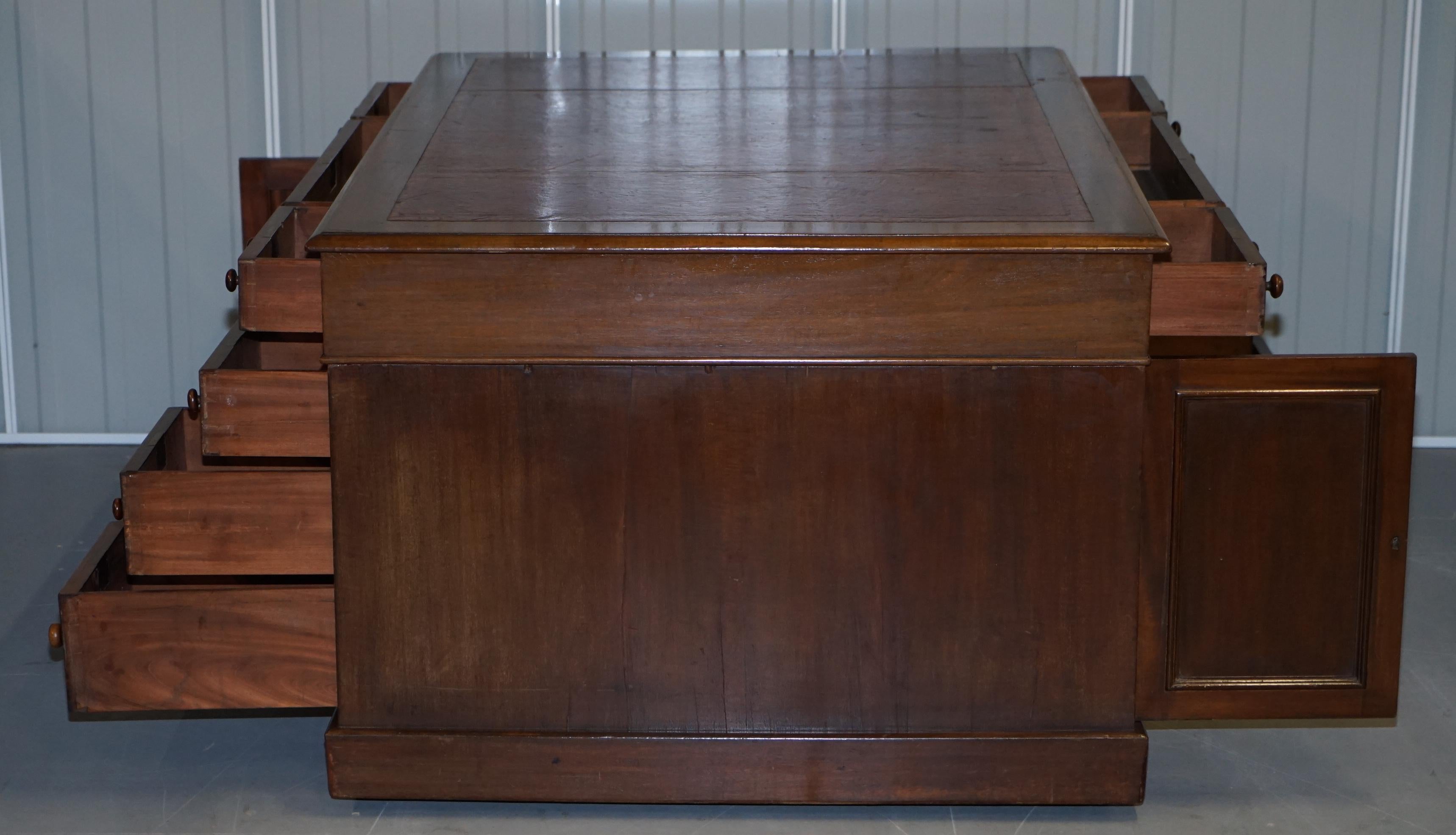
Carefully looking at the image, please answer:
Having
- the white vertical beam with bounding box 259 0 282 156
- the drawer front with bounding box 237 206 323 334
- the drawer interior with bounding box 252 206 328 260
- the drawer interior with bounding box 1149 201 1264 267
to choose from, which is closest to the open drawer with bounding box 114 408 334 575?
the drawer front with bounding box 237 206 323 334

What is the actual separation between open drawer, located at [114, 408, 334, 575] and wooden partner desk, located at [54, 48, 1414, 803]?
19 mm

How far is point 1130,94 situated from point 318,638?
2.33m

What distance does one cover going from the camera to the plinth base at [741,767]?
2.57 meters

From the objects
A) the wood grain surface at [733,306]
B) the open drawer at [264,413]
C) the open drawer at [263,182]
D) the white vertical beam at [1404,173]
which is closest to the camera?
the wood grain surface at [733,306]

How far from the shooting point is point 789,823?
2.62 metres

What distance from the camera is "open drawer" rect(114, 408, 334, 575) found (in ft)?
8.27

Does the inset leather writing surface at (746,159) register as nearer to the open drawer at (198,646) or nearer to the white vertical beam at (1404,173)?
the open drawer at (198,646)

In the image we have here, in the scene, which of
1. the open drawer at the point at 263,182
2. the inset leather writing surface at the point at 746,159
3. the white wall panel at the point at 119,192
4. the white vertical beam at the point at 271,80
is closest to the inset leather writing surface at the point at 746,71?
the inset leather writing surface at the point at 746,159

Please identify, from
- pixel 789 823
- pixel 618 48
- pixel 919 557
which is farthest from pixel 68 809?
pixel 618 48

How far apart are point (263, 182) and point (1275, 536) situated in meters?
2.50

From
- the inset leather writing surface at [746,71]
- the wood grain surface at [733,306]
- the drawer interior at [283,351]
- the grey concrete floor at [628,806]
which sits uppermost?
the inset leather writing surface at [746,71]

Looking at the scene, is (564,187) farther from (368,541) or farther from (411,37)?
(411,37)

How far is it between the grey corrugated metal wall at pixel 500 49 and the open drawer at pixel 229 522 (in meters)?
2.66

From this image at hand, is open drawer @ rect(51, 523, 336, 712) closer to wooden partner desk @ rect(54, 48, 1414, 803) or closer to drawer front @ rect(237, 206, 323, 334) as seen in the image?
wooden partner desk @ rect(54, 48, 1414, 803)
